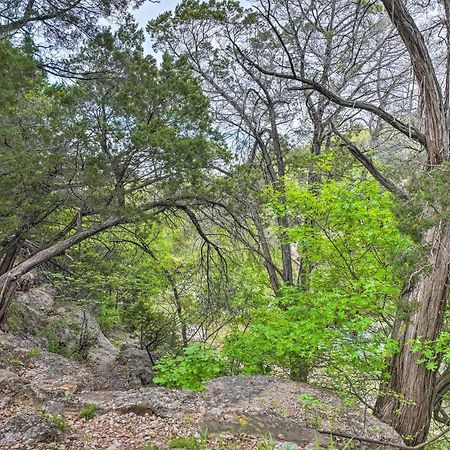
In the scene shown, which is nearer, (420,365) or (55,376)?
(420,365)

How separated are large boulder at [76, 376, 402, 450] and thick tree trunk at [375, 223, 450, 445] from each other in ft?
1.57

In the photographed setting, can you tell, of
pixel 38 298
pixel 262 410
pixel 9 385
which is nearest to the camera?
pixel 262 410

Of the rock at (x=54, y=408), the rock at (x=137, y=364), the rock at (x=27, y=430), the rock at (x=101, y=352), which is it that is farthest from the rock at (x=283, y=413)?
the rock at (x=101, y=352)

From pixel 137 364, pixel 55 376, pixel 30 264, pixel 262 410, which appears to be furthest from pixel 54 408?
pixel 137 364

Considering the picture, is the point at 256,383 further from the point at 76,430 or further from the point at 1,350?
the point at 1,350

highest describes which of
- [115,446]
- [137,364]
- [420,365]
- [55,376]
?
[420,365]

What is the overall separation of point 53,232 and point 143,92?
10.5 ft

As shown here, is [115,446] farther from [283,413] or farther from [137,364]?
[137,364]

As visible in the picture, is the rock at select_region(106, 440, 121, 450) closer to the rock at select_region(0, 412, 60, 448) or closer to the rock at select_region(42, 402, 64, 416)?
the rock at select_region(0, 412, 60, 448)

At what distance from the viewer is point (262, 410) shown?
3.43m

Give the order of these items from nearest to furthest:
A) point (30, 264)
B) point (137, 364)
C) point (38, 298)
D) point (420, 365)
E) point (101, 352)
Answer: point (420, 365)
point (30, 264)
point (137, 364)
point (101, 352)
point (38, 298)

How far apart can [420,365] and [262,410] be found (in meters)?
1.92

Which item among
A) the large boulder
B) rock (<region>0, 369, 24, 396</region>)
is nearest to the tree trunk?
rock (<region>0, 369, 24, 396</region>)

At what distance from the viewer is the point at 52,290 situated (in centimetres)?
930
